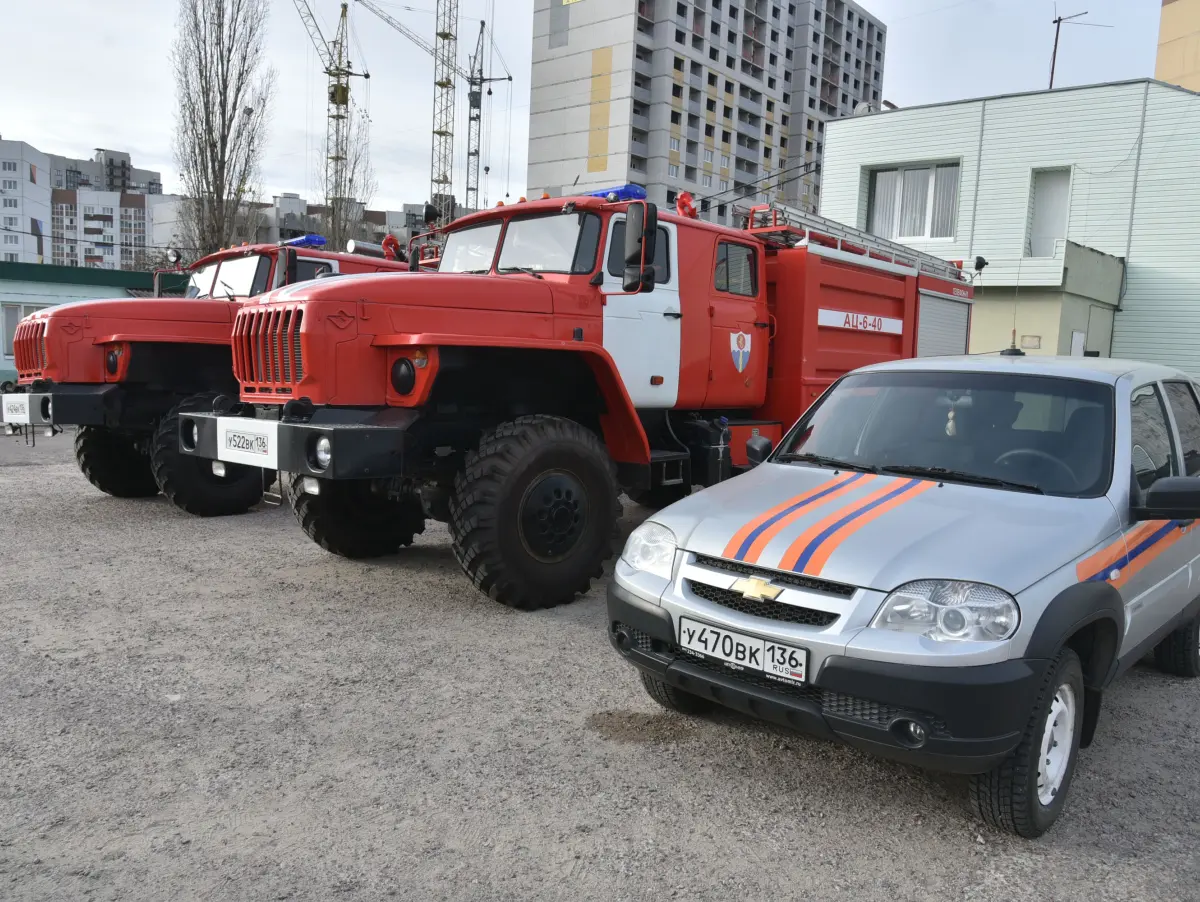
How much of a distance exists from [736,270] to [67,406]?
18.8ft

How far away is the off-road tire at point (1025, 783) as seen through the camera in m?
2.75

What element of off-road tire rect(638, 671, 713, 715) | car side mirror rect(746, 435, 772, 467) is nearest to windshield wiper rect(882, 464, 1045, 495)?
car side mirror rect(746, 435, 772, 467)

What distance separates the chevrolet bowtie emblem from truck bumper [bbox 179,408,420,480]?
2.40m

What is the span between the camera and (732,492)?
12.2 ft

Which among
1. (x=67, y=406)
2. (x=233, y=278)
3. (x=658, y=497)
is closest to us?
(x=67, y=406)

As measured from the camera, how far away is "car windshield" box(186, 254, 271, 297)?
8.62 m

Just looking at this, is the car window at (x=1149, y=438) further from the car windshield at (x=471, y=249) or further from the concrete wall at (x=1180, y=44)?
the concrete wall at (x=1180, y=44)

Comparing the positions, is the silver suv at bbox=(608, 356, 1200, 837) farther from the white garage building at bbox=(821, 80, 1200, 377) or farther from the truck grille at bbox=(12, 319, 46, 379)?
the white garage building at bbox=(821, 80, 1200, 377)

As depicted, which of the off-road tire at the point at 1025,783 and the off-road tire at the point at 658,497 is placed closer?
the off-road tire at the point at 1025,783

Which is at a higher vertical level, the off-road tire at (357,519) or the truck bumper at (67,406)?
the truck bumper at (67,406)

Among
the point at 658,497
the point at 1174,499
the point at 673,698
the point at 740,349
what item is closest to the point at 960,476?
the point at 1174,499

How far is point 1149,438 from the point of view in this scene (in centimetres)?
374

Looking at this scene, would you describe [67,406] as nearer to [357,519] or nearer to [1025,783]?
[357,519]

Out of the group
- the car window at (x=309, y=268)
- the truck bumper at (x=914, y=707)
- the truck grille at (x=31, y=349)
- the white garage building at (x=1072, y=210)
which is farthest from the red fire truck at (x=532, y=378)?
the white garage building at (x=1072, y=210)
